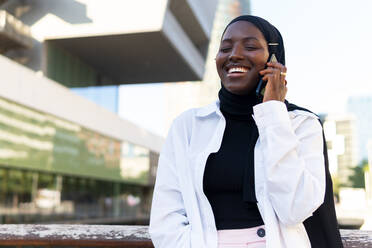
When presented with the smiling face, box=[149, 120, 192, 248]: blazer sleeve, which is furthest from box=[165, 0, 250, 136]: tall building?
box=[149, 120, 192, 248]: blazer sleeve

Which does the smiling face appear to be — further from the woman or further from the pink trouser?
the pink trouser

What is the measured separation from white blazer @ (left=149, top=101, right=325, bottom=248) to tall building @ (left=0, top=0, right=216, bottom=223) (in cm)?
1664

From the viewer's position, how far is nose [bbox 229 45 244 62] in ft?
6.11

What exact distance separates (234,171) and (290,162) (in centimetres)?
27

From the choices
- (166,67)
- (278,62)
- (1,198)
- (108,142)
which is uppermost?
(166,67)

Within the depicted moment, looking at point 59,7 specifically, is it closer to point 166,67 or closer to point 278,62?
point 166,67

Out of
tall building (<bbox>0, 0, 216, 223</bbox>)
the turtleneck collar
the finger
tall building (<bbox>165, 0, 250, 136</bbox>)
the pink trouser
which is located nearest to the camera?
the pink trouser

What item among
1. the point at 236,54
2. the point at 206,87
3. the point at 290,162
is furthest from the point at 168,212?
the point at 206,87

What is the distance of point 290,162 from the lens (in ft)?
5.23

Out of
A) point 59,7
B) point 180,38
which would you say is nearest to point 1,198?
point 59,7

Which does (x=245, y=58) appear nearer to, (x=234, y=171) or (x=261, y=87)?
(x=261, y=87)

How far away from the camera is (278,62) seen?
73.4 inches

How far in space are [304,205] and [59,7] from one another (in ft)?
76.0

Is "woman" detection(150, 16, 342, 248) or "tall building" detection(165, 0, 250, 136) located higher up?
"tall building" detection(165, 0, 250, 136)
